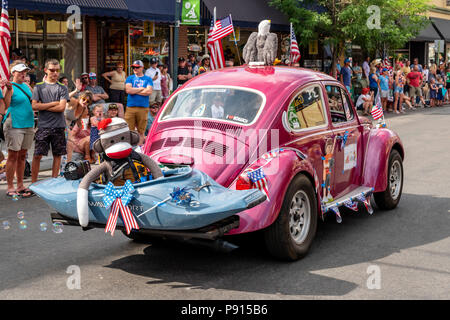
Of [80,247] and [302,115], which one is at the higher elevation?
[302,115]

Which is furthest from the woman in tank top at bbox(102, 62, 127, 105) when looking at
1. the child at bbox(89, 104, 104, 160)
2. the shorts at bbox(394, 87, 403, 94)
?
the shorts at bbox(394, 87, 403, 94)

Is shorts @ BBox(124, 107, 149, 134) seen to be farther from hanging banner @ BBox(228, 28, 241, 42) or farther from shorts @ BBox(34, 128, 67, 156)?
hanging banner @ BBox(228, 28, 241, 42)

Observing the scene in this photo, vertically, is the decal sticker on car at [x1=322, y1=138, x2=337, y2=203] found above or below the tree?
below

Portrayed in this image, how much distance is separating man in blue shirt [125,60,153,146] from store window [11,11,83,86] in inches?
159

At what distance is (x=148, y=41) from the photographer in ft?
67.8

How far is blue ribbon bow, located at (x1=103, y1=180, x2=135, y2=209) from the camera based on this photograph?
5039 millimetres

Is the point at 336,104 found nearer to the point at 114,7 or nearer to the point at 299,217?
the point at 299,217

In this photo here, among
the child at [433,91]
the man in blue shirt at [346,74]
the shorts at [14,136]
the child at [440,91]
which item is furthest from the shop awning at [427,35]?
the shorts at [14,136]

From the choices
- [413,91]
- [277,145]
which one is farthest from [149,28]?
[277,145]

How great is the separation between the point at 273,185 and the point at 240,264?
825 mm

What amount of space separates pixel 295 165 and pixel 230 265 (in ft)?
3.57

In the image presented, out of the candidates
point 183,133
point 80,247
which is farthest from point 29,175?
point 183,133

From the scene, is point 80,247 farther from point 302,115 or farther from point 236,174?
point 302,115

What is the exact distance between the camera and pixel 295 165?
5.86 m
